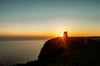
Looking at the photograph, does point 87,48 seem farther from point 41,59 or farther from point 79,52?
point 41,59

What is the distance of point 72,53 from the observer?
1234 centimetres

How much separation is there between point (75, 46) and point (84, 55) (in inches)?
24.6

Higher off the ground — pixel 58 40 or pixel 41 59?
pixel 58 40

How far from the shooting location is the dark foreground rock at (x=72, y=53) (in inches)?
477

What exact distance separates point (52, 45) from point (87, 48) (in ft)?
5.67

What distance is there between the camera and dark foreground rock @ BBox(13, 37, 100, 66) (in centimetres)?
1212

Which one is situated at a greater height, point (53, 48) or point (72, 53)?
point (53, 48)

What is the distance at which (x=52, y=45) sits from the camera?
42.9 feet

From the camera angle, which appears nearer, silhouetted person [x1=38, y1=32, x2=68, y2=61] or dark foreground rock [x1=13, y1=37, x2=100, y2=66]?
dark foreground rock [x1=13, y1=37, x2=100, y2=66]

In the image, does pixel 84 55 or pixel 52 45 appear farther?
pixel 52 45

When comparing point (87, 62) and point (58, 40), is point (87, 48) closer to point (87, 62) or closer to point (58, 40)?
point (87, 62)

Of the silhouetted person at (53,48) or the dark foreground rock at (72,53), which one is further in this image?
the silhouetted person at (53,48)

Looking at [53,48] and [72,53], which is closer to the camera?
[72,53]

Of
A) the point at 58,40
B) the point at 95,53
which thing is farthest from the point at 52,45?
the point at 95,53
